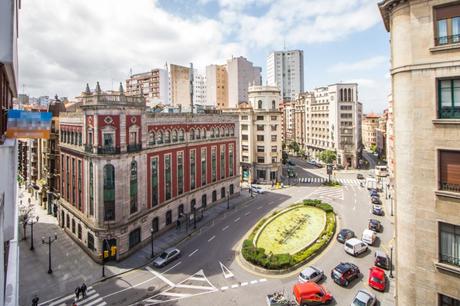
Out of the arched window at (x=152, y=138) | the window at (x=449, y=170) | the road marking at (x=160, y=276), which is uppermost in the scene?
the arched window at (x=152, y=138)

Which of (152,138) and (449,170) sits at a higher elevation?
(152,138)

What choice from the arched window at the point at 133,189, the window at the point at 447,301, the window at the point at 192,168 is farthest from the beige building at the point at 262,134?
the window at the point at 447,301

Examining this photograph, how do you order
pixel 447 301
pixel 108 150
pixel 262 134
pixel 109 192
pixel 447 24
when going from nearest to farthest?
pixel 447 24
pixel 447 301
pixel 108 150
pixel 109 192
pixel 262 134

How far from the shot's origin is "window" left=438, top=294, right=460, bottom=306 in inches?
492

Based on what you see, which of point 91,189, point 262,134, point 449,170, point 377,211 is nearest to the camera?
point 449,170

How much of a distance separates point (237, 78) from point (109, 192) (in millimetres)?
102646

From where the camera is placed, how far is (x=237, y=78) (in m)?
126

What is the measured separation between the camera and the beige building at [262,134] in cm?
7344

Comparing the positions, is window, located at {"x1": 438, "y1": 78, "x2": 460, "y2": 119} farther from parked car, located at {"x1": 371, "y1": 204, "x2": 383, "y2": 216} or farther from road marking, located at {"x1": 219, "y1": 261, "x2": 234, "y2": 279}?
parked car, located at {"x1": 371, "y1": 204, "x2": 383, "y2": 216}

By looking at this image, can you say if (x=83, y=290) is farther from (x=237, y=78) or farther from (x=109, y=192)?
(x=237, y=78)

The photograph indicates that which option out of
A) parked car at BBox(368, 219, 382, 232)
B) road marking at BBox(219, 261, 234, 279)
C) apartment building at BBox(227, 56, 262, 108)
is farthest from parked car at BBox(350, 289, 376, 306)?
apartment building at BBox(227, 56, 262, 108)

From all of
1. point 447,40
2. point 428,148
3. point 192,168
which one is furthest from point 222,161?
point 447,40

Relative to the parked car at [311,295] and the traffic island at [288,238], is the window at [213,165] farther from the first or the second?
the parked car at [311,295]

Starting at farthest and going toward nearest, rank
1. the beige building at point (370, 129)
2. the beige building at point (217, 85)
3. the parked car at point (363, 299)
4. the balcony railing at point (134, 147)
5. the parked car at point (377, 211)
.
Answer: the beige building at point (370, 129)
the beige building at point (217, 85)
the parked car at point (377, 211)
the balcony railing at point (134, 147)
the parked car at point (363, 299)
